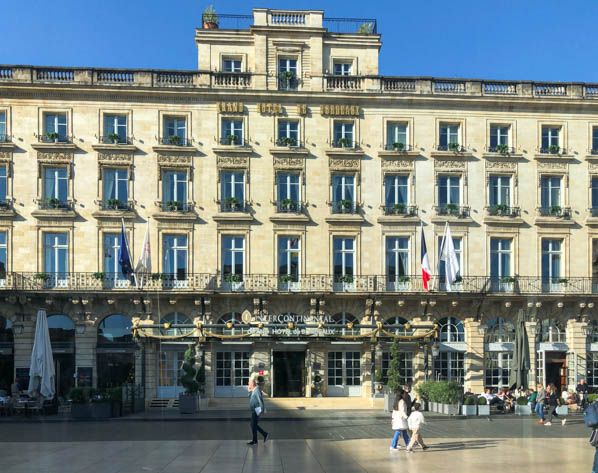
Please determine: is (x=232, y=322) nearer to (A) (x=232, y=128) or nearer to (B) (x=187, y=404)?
(B) (x=187, y=404)

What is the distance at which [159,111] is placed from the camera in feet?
129

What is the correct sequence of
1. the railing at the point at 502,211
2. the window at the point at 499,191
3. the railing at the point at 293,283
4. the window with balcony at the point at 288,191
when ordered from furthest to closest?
the window at the point at 499,191, the railing at the point at 502,211, the window with balcony at the point at 288,191, the railing at the point at 293,283

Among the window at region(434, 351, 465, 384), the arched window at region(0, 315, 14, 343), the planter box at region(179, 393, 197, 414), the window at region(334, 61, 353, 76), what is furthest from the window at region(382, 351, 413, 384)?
the arched window at region(0, 315, 14, 343)

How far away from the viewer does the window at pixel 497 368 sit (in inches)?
1565

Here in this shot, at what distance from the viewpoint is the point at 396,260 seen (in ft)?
130

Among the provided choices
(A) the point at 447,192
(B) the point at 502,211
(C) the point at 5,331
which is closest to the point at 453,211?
(A) the point at 447,192

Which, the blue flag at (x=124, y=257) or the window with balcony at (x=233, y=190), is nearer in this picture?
the blue flag at (x=124, y=257)

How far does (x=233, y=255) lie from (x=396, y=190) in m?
8.88

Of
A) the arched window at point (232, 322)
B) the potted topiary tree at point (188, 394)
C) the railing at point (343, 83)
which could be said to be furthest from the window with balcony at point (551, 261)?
the potted topiary tree at point (188, 394)

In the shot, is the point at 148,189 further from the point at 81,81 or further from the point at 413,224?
the point at 413,224

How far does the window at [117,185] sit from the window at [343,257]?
10634 mm

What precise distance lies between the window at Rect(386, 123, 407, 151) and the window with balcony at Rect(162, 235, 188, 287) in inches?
452

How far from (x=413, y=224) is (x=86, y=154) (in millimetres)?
16634

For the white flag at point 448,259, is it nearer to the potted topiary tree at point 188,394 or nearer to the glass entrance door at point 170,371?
the potted topiary tree at point 188,394
